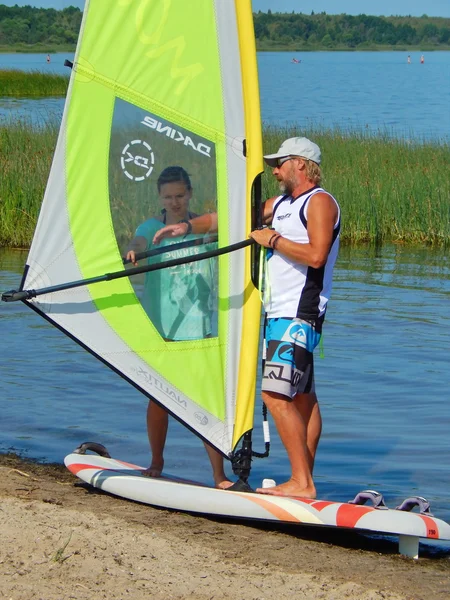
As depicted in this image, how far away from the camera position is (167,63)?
4.96 meters

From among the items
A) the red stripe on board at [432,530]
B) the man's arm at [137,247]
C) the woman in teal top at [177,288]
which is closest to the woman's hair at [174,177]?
the woman in teal top at [177,288]

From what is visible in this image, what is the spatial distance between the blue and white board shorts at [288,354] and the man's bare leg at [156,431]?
0.75m

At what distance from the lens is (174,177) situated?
16.4ft

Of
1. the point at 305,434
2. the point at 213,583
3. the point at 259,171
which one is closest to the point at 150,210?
the point at 259,171

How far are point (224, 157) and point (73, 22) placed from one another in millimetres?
121827

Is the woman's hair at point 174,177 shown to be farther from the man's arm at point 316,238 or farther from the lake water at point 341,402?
the lake water at point 341,402

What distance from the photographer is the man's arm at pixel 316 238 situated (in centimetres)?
461

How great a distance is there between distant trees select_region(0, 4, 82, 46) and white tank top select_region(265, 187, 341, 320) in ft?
379

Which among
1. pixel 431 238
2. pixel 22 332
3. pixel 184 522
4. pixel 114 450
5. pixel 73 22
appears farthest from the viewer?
Result: pixel 73 22

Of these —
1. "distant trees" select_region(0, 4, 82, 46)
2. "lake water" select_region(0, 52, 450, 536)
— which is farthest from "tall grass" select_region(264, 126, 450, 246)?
"distant trees" select_region(0, 4, 82, 46)

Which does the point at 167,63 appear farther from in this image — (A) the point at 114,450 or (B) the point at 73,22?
(B) the point at 73,22

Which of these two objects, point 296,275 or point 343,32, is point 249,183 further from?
point 343,32

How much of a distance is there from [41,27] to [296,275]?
4707 inches

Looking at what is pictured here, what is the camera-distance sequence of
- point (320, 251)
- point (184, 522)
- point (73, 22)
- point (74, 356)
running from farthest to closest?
point (73, 22)
point (74, 356)
point (184, 522)
point (320, 251)
